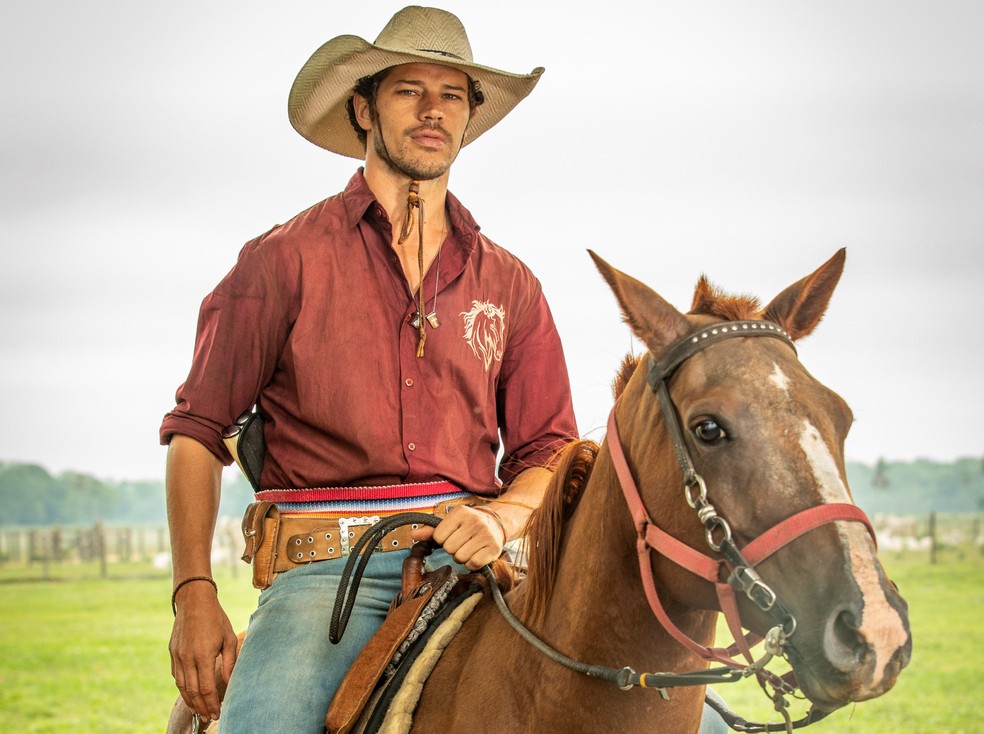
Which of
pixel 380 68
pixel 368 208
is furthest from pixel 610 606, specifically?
pixel 380 68

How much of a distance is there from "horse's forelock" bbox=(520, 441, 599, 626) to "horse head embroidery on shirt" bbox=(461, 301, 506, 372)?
0.77 metres

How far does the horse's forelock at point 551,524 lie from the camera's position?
2633 mm

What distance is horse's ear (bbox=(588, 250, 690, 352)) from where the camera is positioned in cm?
237

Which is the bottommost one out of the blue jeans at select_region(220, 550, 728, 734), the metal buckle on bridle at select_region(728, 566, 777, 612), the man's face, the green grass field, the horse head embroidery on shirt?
the green grass field

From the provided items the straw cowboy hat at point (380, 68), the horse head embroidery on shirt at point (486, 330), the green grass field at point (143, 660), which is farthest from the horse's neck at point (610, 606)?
the green grass field at point (143, 660)

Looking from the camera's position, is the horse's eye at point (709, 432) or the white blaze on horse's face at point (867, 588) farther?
the horse's eye at point (709, 432)

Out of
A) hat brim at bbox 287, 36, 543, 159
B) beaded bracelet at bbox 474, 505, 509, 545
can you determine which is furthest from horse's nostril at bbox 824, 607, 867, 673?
hat brim at bbox 287, 36, 543, 159

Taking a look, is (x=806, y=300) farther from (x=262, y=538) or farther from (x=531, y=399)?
(x=262, y=538)

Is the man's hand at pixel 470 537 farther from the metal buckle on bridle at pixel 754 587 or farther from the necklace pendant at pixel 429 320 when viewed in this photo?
the metal buckle on bridle at pixel 754 587

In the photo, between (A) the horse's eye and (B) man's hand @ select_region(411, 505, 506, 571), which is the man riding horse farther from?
(A) the horse's eye

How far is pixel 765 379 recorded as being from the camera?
2.13 meters

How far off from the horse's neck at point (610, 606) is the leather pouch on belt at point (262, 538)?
100 cm

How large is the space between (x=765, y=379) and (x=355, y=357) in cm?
151

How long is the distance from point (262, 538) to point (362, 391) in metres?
0.56
